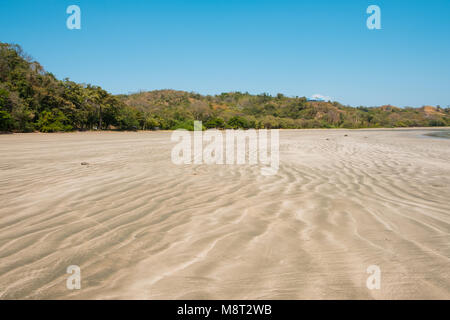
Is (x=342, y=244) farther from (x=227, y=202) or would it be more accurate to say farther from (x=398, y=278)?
(x=227, y=202)

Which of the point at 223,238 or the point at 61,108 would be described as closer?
the point at 223,238

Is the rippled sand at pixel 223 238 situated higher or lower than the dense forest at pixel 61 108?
lower

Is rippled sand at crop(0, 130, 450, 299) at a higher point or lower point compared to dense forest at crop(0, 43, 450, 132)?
lower

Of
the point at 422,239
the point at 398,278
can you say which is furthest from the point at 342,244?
the point at 422,239

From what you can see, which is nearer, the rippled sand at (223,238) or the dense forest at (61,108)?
the rippled sand at (223,238)

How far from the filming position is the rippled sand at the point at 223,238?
4.24 feet

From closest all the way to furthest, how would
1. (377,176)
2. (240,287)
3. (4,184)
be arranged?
(240,287) < (4,184) < (377,176)

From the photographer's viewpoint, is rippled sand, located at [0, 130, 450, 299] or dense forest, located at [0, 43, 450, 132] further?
dense forest, located at [0, 43, 450, 132]

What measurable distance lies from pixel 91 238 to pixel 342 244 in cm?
187

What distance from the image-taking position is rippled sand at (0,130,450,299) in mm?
1291

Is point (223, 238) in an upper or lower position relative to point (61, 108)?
lower

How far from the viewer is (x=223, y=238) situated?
1864 mm
